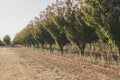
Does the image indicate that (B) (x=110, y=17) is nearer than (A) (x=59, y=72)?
No

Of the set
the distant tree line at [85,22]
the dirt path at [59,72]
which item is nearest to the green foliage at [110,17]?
the distant tree line at [85,22]

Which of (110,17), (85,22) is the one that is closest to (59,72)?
(110,17)

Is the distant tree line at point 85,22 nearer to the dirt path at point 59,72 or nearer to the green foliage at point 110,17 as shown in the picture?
the green foliage at point 110,17

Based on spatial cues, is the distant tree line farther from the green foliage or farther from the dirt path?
the dirt path

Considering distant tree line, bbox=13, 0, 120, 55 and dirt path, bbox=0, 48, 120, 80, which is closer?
dirt path, bbox=0, 48, 120, 80

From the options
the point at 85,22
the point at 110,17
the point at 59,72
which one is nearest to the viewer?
the point at 59,72

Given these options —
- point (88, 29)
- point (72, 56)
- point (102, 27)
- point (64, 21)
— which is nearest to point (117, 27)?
point (102, 27)

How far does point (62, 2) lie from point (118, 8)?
67.0ft

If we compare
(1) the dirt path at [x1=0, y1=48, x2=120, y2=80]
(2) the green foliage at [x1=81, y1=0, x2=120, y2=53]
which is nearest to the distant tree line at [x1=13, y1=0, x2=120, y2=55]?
(2) the green foliage at [x1=81, y1=0, x2=120, y2=53]

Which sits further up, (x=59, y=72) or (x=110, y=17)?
(x=110, y=17)

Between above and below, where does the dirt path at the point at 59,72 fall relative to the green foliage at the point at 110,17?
below

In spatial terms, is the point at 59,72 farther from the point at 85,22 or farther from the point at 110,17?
the point at 85,22

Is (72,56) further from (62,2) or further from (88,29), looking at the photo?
(62,2)

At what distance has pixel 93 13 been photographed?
2372 centimetres
